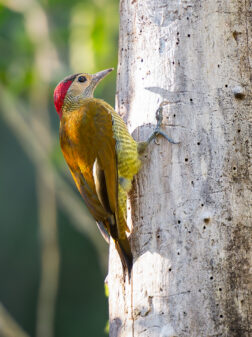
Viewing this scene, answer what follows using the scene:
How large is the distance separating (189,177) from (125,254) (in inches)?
20.4

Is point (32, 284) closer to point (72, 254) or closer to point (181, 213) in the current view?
point (72, 254)

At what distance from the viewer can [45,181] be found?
6441 mm

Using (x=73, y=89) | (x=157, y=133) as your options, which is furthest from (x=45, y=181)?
(x=157, y=133)

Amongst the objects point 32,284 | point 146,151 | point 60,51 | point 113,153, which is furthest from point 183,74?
point 32,284

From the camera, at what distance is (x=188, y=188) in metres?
2.88

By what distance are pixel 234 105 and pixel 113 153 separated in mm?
838

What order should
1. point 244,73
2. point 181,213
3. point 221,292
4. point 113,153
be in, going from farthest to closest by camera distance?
point 113,153, point 244,73, point 181,213, point 221,292

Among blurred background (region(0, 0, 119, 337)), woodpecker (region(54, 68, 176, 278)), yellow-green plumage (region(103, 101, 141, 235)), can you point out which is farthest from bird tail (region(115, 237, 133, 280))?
blurred background (region(0, 0, 119, 337))

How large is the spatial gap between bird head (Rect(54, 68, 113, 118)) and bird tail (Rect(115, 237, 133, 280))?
52.4 inches

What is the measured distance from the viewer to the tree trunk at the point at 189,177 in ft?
8.82

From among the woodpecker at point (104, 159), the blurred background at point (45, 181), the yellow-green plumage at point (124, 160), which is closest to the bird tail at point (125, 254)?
the woodpecker at point (104, 159)

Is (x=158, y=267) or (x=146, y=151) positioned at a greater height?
(x=146, y=151)

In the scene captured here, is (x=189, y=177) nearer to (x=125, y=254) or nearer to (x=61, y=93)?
(x=125, y=254)

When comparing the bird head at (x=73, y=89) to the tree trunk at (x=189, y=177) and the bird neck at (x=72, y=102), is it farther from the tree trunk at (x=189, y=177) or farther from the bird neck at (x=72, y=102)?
the tree trunk at (x=189, y=177)
